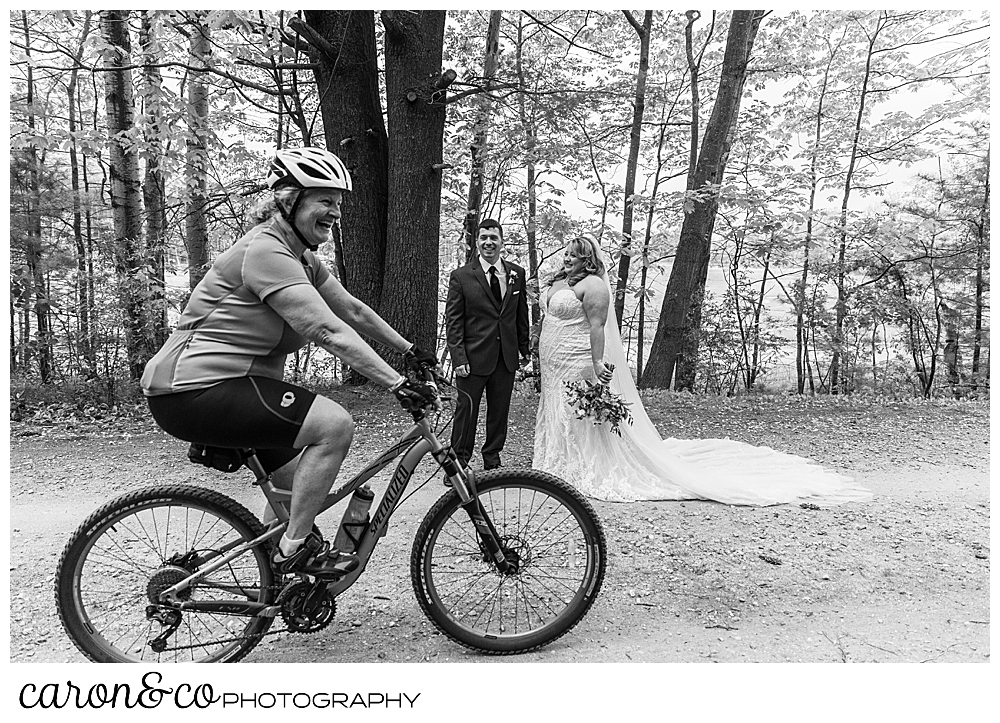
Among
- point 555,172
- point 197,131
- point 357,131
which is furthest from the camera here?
point 555,172

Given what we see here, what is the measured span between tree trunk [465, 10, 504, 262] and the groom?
8.14 feet

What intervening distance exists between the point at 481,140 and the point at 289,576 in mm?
7428

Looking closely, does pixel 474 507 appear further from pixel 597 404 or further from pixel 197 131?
pixel 197 131

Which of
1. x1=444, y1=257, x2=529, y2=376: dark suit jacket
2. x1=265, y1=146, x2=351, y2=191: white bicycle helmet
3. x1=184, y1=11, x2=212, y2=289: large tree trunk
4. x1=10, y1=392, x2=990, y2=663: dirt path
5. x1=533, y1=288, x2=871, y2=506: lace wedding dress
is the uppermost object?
x1=184, y1=11, x2=212, y2=289: large tree trunk

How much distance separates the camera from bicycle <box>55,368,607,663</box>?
284 centimetres

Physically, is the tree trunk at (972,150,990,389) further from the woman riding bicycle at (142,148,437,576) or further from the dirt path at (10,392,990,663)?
the woman riding bicycle at (142,148,437,576)

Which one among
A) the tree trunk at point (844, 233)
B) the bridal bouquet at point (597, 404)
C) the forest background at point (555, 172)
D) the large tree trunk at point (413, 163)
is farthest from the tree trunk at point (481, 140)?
the tree trunk at point (844, 233)

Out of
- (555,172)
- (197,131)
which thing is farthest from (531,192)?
(197,131)

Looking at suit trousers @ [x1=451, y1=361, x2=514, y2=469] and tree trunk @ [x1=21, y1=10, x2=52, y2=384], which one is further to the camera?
tree trunk @ [x1=21, y1=10, x2=52, y2=384]

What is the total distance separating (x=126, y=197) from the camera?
9.14 m

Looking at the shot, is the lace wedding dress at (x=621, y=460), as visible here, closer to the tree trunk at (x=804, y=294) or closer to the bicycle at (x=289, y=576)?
the bicycle at (x=289, y=576)

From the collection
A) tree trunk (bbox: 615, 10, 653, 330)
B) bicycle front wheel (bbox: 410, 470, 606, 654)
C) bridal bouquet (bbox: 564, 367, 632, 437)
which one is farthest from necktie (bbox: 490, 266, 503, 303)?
tree trunk (bbox: 615, 10, 653, 330)

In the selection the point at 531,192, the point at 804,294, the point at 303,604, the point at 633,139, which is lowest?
the point at 303,604

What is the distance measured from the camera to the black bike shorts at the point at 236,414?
2.68 meters
